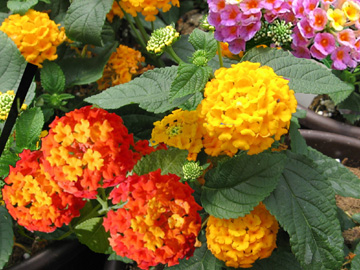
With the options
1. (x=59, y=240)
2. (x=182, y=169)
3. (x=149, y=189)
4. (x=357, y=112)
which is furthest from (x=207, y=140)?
(x=357, y=112)

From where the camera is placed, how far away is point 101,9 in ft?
3.89

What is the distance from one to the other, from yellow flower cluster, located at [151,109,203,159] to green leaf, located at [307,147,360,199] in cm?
29

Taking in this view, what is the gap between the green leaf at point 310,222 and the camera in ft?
2.45

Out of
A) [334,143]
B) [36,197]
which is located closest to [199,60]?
[36,197]

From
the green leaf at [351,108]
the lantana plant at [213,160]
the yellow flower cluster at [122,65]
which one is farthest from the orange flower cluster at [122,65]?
the green leaf at [351,108]

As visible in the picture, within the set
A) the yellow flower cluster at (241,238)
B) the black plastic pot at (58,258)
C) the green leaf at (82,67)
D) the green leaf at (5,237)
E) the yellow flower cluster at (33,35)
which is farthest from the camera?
the green leaf at (82,67)

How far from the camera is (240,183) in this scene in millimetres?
774

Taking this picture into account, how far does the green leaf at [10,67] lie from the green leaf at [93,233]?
538mm

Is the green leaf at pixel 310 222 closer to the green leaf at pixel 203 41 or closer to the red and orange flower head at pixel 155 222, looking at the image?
the red and orange flower head at pixel 155 222

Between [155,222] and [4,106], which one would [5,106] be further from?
[155,222]

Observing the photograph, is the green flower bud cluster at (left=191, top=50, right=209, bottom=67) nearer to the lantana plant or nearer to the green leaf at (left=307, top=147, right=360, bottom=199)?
the lantana plant

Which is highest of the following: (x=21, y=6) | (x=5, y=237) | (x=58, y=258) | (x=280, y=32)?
(x=280, y=32)

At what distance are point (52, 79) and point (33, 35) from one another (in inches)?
5.4

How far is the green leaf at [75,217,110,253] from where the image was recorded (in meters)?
0.91
